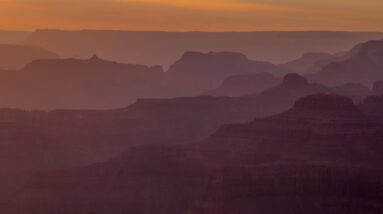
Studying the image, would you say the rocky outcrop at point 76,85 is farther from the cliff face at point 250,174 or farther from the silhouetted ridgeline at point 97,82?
the cliff face at point 250,174

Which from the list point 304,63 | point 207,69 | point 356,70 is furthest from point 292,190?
point 304,63

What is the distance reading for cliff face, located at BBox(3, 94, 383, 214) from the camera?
193 feet

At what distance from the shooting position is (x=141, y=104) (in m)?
105

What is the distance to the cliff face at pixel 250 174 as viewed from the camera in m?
58.8

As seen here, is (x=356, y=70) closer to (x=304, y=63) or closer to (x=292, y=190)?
(x=304, y=63)

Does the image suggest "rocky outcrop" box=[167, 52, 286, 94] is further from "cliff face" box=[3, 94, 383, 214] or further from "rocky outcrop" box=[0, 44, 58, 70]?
"cliff face" box=[3, 94, 383, 214]

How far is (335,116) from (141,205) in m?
19.8

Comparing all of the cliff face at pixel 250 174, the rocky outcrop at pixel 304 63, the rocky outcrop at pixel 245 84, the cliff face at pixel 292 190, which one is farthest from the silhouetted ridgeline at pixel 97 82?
the cliff face at pixel 292 190

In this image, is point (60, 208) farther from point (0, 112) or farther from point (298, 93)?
point (298, 93)

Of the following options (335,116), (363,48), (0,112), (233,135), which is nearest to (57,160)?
(0,112)

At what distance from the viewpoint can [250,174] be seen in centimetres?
6022

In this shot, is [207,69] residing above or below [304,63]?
below

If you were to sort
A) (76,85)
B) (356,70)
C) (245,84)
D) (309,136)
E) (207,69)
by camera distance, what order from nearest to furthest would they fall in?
1. (309,136)
2. (245,84)
3. (76,85)
4. (356,70)
5. (207,69)

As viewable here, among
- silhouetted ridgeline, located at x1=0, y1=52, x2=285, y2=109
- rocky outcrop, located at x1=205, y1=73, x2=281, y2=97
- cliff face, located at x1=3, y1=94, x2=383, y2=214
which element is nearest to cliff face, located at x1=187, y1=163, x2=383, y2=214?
cliff face, located at x1=3, y1=94, x2=383, y2=214
